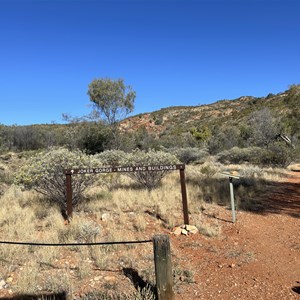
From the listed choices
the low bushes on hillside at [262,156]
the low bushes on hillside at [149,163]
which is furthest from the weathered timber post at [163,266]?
the low bushes on hillside at [262,156]

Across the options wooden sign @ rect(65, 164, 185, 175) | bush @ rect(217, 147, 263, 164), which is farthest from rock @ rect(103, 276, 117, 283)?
bush @ rect(217, 147, 263, 164)

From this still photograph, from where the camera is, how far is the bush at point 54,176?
29.6 feet

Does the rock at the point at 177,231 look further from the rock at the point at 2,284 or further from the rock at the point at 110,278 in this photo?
the rock at the point at 2,284

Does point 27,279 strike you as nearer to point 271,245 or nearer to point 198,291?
point 198,291

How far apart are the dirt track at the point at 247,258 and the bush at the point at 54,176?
359 centimetres

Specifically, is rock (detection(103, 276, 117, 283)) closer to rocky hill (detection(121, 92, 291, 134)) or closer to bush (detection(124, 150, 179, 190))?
bush (detection(124, 150, 179, 190))

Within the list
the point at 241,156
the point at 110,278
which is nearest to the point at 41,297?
the point at 110,278

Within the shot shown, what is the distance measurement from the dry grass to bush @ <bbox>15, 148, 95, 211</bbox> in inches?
16.0

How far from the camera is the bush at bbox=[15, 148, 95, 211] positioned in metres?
9.02

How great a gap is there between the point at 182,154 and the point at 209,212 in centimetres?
1575

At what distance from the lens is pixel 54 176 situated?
360 inches

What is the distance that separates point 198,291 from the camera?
4.79 m

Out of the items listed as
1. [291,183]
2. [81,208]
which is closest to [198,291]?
[81,208]

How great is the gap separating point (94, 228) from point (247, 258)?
10.00 feet
